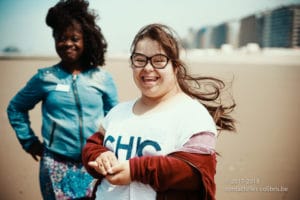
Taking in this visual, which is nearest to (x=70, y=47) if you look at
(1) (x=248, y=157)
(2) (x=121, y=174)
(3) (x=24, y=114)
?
(3) (x=24, y=114)

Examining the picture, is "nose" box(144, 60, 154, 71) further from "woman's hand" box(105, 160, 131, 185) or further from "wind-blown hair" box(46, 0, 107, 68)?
"wind-blown hair" box(46, 0, 107, 68)

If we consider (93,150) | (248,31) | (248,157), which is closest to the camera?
(93,150)

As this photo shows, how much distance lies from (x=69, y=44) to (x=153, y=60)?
125cm

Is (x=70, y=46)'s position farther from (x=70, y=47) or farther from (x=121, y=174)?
(x=121, y=174)

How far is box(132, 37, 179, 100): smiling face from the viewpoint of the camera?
174 cm

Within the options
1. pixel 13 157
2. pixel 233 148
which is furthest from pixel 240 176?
pixel 13 157

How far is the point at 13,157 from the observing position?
585 centimetres

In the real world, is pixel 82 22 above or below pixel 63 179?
above

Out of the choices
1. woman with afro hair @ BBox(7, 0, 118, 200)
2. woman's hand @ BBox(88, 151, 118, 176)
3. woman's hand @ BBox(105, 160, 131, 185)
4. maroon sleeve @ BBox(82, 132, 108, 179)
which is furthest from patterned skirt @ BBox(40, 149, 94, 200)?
woman's hand @ BBox(105, 160, 131, 185)

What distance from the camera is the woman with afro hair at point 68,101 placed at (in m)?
2.66

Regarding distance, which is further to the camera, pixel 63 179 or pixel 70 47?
pixel 70 47

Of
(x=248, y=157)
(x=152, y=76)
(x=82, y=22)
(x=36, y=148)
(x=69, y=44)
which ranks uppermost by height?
(x=82, y=22)

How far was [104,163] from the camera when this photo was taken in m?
1.68

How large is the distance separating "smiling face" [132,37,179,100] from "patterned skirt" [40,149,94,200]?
1122 mm
